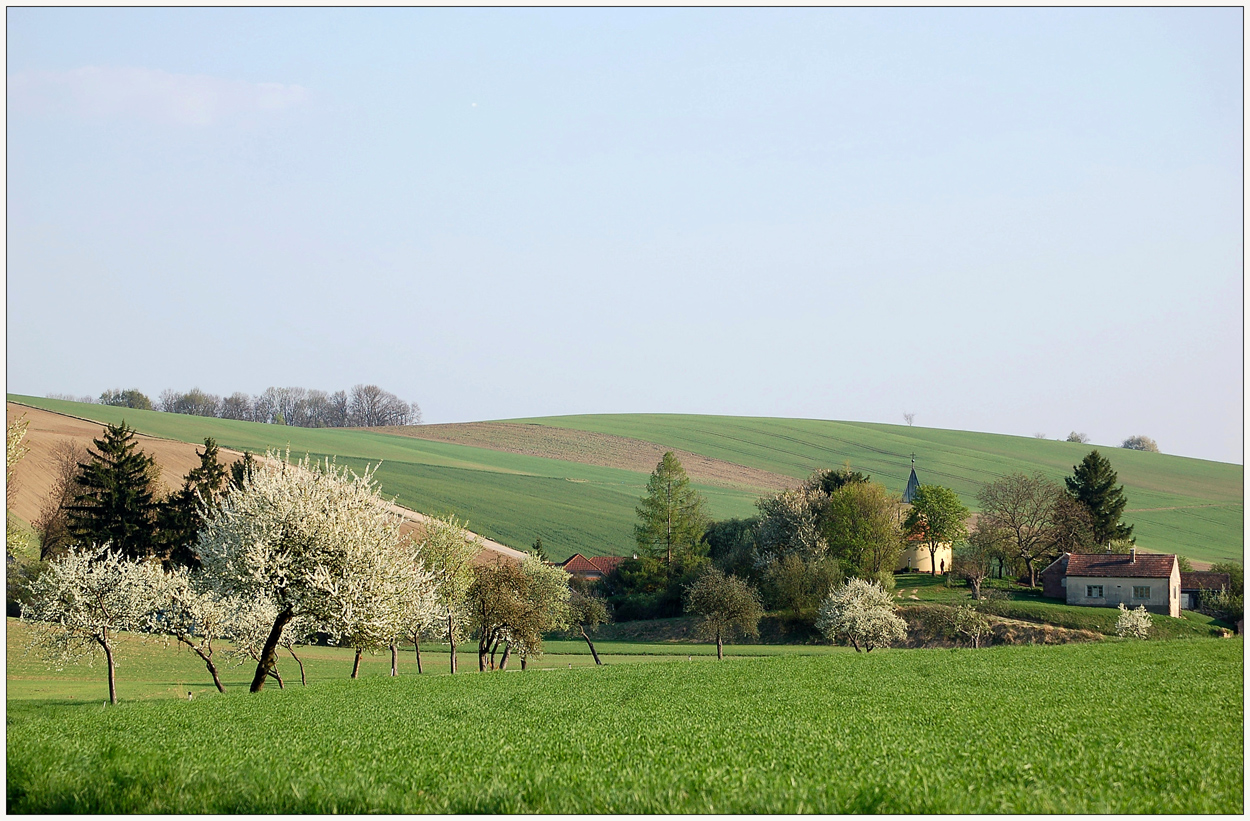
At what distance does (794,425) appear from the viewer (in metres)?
174

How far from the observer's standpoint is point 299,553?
111ft

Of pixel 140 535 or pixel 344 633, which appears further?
pixel 140 535

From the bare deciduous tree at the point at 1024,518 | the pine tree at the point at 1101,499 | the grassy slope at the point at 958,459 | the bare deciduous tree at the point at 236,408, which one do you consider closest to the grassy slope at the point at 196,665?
the bare deciduous tree at the point at 1024,518

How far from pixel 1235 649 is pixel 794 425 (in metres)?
136

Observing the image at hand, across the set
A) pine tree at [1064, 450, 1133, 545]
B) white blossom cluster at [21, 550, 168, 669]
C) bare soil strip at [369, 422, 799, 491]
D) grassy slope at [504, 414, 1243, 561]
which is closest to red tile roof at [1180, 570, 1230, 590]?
pine tree at [1064, 450, 1133, 545]

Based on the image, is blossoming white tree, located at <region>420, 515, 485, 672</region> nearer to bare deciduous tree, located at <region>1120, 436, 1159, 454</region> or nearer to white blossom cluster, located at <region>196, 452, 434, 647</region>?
white blossom cluster, located at <region>196, 452, 434, 647</region>

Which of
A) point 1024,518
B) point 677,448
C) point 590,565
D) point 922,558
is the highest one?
point 677,448

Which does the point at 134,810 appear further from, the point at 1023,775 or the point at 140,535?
the point at 140,535

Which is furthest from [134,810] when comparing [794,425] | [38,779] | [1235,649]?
[794,425]

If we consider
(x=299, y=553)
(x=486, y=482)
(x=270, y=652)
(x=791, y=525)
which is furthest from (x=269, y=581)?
(x=486, y=482)

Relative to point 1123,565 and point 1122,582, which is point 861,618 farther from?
point 1123,565

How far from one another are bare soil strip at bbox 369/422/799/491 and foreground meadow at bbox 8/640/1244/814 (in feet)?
352

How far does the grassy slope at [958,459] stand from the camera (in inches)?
4530

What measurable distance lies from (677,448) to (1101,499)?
7104 centimetres
